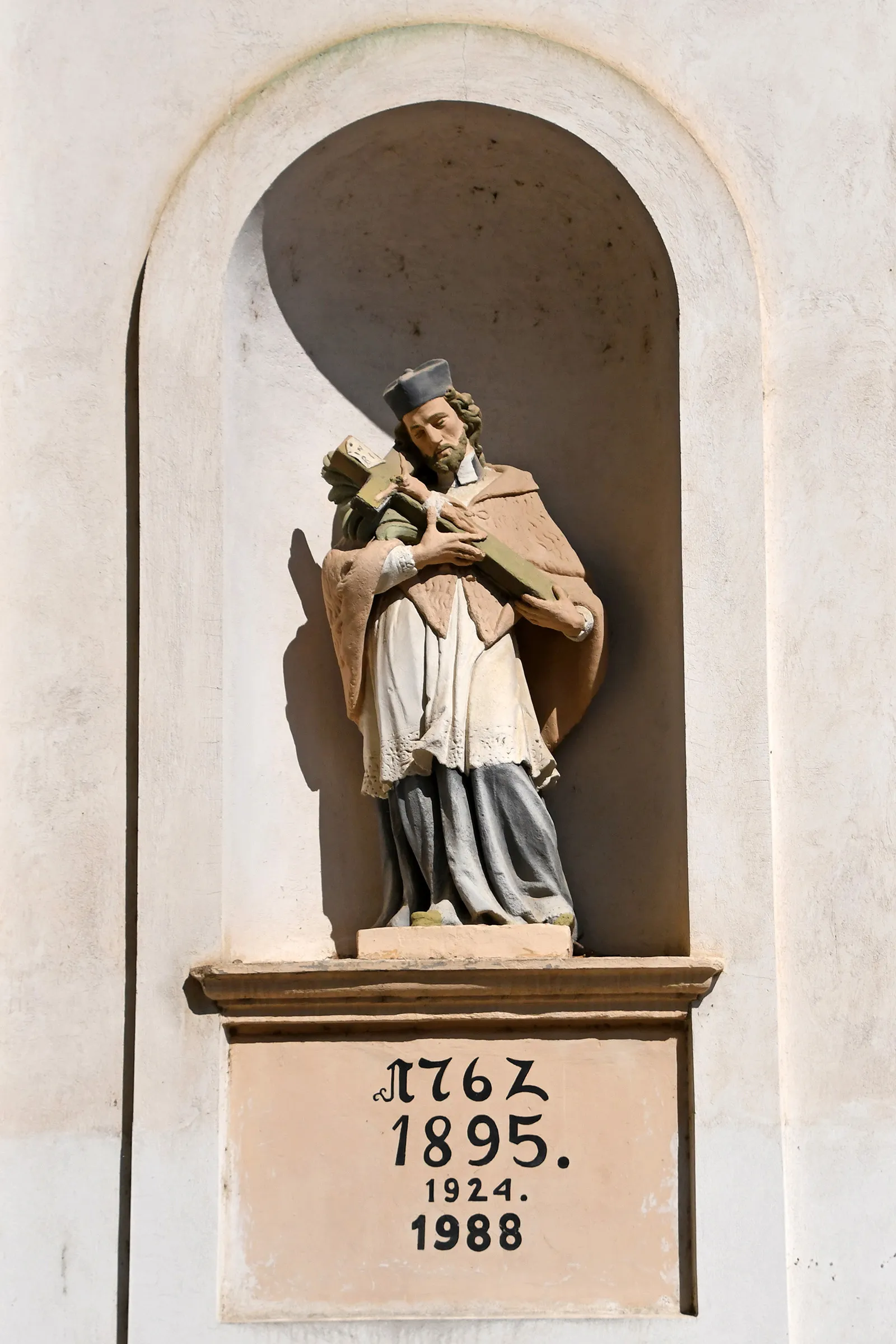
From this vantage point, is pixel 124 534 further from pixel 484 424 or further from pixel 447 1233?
pixel 447 1233

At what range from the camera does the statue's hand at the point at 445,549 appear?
5.78m

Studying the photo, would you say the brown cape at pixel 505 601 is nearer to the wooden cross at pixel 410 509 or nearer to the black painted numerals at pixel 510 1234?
the wooden cross at pixel 410 509

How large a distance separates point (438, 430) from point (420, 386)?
0.13 meters

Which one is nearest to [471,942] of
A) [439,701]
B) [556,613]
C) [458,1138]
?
[458,1138]

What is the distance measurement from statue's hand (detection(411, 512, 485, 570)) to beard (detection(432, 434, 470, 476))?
0.22 meters

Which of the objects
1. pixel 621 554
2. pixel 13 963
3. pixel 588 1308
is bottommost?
pixel 588 1308

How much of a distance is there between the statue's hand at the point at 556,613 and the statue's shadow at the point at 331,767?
592 millimetres

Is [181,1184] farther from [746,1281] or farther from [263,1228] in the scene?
[746,1281]

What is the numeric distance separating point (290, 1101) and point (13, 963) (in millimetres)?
783

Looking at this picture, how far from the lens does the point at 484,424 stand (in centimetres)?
639

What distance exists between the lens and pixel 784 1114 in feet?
17.4

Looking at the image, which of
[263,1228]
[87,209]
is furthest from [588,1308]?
[87,209]

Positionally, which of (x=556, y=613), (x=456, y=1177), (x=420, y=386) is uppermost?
(x=420, y=386)

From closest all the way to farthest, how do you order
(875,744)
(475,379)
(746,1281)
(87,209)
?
(746,1281) → (875,744) → (87,209) → (475,379)
